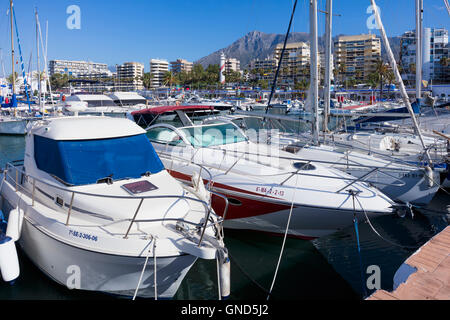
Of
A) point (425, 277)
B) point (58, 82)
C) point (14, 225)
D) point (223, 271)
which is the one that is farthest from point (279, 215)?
point (58, 82)

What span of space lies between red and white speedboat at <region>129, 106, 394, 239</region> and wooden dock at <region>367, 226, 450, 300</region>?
86.4 inches

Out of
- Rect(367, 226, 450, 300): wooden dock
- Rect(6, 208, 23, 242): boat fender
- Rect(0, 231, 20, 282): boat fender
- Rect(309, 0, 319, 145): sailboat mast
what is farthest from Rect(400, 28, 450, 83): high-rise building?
Rect(0, 231, 20, 282): boat fender

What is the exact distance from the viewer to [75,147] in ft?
21.1

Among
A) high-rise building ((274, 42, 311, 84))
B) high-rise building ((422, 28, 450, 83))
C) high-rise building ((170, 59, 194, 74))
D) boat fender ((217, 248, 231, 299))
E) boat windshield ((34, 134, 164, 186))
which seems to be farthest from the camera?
high-rise building ((170, 59, 194, 74))

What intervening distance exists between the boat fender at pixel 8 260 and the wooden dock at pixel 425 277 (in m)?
5.77

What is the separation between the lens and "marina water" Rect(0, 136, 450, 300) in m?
6.46

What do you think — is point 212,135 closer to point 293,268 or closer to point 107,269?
point 293,268

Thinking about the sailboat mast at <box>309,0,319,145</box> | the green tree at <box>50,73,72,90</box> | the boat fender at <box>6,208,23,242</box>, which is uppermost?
the green tree at <box>50,73,72,90</box>

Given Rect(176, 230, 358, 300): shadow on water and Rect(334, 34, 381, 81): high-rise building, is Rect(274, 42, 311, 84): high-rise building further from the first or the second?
Rect(176, 230, 358, 300): shadow on water

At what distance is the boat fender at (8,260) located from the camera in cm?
592

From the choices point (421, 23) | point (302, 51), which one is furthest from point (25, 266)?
point (302, 51)

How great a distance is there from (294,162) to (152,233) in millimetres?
5190
